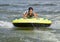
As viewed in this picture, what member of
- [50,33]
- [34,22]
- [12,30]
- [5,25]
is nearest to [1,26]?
[5,25]

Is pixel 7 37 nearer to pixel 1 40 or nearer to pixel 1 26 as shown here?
pixel 1 40

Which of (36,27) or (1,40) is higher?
(36,27)

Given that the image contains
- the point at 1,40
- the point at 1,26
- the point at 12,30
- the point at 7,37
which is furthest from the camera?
the point at 1,26

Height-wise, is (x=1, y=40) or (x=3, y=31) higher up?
(x=3, y=31)

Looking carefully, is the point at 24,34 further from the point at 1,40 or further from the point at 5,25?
the point at 5,25

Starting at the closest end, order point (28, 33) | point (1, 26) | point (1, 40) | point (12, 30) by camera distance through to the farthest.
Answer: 1. point (1, 40)
2. point (28, 33)
3. point (12, 30)
4. point (1, 26)

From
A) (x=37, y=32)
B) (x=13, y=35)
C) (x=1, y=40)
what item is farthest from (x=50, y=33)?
(x=1, y=40)

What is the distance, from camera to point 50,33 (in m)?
13.9

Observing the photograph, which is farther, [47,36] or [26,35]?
[26,35]

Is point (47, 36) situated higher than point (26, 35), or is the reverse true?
point (26, 35)

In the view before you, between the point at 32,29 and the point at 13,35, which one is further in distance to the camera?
the point at 32,29

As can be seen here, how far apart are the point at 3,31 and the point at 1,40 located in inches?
96.3

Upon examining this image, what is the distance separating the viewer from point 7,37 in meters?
13.1

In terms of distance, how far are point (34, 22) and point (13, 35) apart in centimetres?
158
